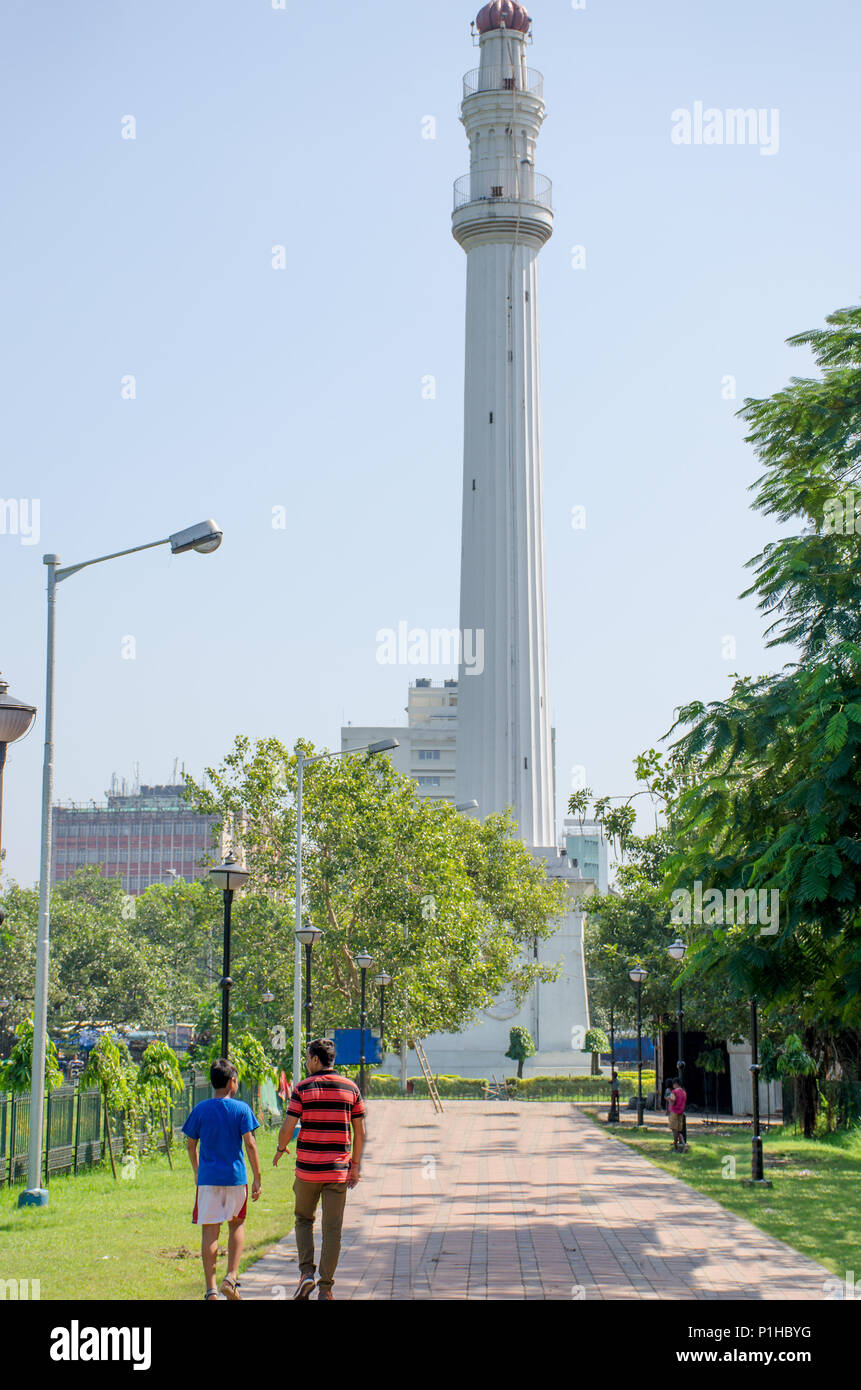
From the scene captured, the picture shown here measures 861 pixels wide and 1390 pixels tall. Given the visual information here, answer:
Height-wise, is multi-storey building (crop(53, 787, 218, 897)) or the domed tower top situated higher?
the domed tower top

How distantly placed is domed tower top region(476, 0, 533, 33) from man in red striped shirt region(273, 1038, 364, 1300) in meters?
62.2

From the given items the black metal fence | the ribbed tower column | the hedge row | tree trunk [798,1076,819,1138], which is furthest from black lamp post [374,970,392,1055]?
the ribbed tower column

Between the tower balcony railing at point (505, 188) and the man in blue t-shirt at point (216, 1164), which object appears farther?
the tower balcony railing at point (505, 188)

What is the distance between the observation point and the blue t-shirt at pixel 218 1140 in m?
11.0

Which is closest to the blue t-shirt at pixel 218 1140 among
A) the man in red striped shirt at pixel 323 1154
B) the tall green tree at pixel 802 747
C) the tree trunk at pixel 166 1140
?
the man in red striped shirt at pixel 323 1154

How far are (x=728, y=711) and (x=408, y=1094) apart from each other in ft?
132

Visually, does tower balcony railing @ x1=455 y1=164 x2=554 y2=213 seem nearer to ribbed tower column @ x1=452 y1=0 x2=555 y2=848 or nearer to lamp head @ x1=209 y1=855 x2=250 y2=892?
ribbed tower column @ x1=452 y1=0 x2=555 y2=848

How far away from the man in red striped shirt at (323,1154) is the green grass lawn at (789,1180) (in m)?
4.93

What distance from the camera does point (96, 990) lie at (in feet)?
230

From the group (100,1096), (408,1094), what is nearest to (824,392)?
(100,1096)

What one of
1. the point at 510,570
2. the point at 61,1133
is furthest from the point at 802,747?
the point at 510,570

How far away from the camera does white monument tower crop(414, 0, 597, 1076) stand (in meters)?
61.3

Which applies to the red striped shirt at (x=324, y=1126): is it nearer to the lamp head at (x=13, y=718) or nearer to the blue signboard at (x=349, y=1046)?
the lamp head at (x=13, y=718)
